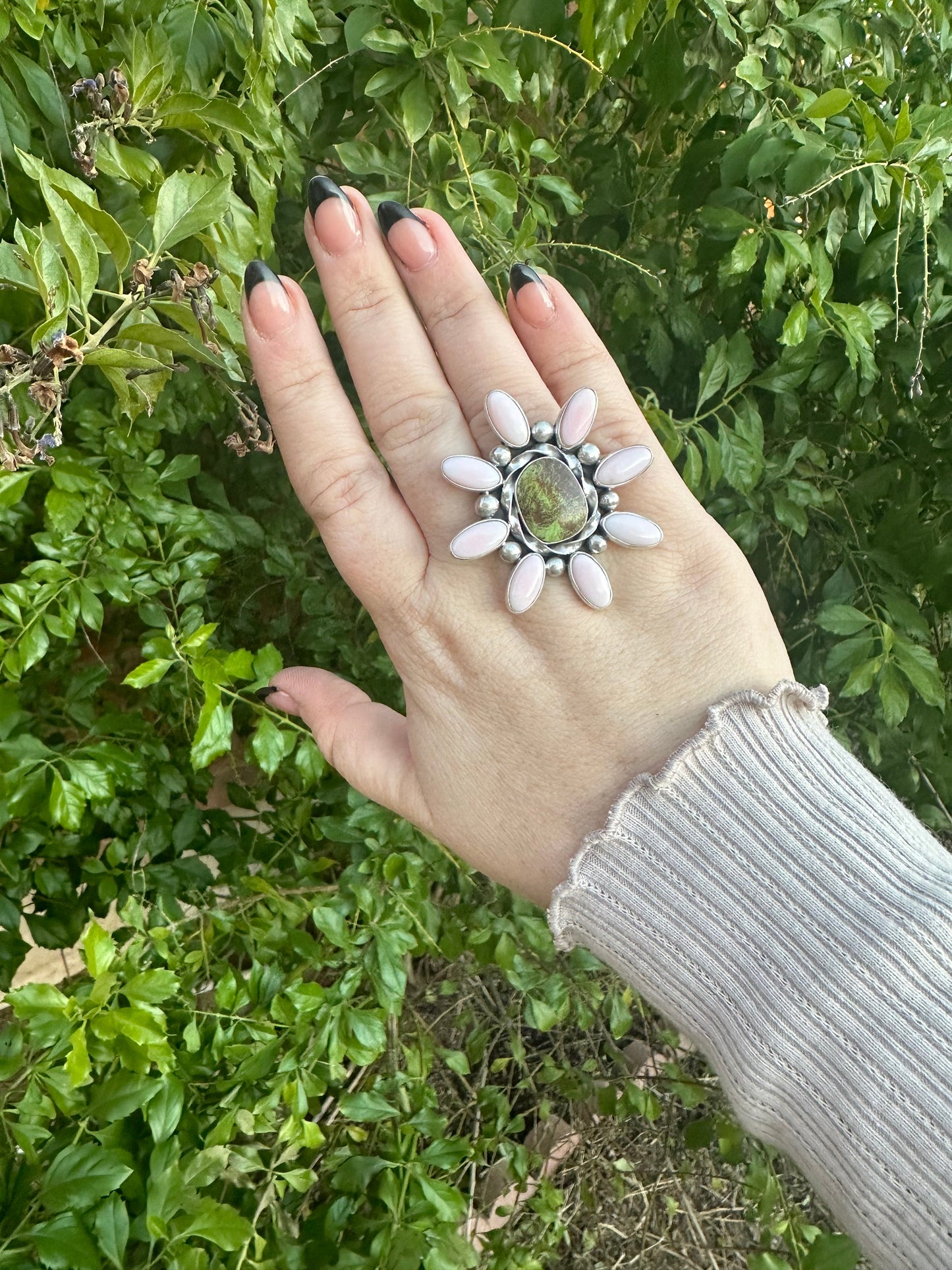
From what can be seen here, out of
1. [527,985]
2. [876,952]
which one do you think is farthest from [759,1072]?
[527,985]

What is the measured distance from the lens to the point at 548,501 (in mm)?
969

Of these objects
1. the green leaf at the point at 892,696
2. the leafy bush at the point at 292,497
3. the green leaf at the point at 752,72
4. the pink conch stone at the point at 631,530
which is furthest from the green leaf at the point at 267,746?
the green leaf at the point at 752,72

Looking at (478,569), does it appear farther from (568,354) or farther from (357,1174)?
(357,1174)

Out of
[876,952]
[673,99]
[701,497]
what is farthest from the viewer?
[701,497]

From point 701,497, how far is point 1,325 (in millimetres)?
1076

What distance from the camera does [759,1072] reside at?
2.77 feet

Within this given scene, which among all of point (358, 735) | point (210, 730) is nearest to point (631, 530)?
point (358, 735)

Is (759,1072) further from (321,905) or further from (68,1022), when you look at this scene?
(68,1022)

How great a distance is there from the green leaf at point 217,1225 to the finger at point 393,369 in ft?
2.50

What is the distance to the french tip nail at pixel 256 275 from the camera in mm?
936

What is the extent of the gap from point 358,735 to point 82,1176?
551 mm

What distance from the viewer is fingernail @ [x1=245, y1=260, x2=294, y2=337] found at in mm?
938

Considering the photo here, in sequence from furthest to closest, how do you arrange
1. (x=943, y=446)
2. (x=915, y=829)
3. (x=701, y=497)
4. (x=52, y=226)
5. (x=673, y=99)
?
(x=701, y=497)
(x=943, y=446)
(x=673, y=99)
(x=915, y=829)
(x=52, y=226)

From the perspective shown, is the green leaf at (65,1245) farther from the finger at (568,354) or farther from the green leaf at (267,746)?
the finger at (568,354)
